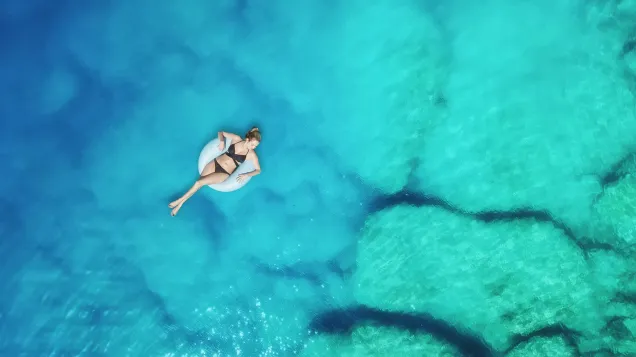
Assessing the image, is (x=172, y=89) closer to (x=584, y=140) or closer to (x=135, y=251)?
(x=135, y=251)

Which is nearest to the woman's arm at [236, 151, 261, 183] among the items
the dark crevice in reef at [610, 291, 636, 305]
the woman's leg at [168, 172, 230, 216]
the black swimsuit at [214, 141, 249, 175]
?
the black swimsuit at [214, 141, 249, 175]

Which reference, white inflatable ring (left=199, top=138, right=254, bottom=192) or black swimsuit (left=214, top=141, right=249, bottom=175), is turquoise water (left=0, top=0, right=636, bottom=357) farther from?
black swimsuit (left=214, top=141, right=249, bottom=175)

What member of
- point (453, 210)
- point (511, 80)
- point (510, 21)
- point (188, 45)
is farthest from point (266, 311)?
point (510, 21)

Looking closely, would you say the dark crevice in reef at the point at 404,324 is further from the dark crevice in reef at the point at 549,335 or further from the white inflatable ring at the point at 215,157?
the white inflatable ring at the point at 215,157

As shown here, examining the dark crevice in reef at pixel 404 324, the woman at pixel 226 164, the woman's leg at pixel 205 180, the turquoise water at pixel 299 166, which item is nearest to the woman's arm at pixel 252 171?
the woman at pixel 226 164

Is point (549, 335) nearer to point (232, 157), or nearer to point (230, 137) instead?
point (232, 157)
